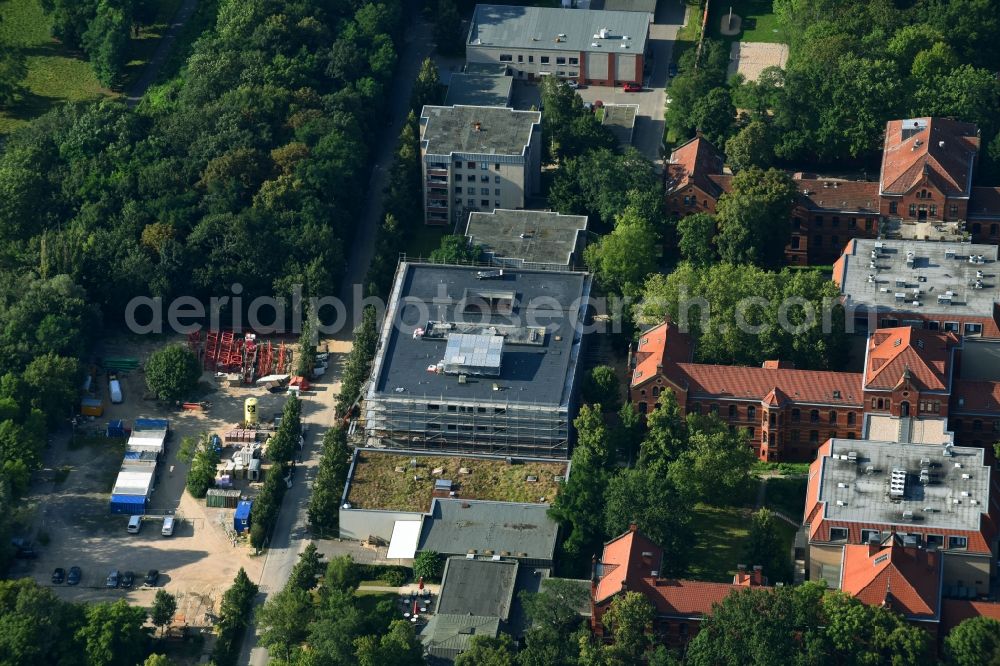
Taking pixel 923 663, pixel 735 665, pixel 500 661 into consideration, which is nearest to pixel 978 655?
pixel 923 663

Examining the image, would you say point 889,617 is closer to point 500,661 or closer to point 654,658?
point 654,658

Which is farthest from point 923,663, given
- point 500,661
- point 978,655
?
point 500,661

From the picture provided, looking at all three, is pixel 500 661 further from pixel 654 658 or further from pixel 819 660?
pixel 819 660

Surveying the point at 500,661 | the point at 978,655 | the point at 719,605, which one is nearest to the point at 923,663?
the point at 978,655

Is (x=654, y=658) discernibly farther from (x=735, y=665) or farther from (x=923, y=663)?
(x=923, y=663)

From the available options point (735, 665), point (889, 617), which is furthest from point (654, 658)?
point (889, 617)
